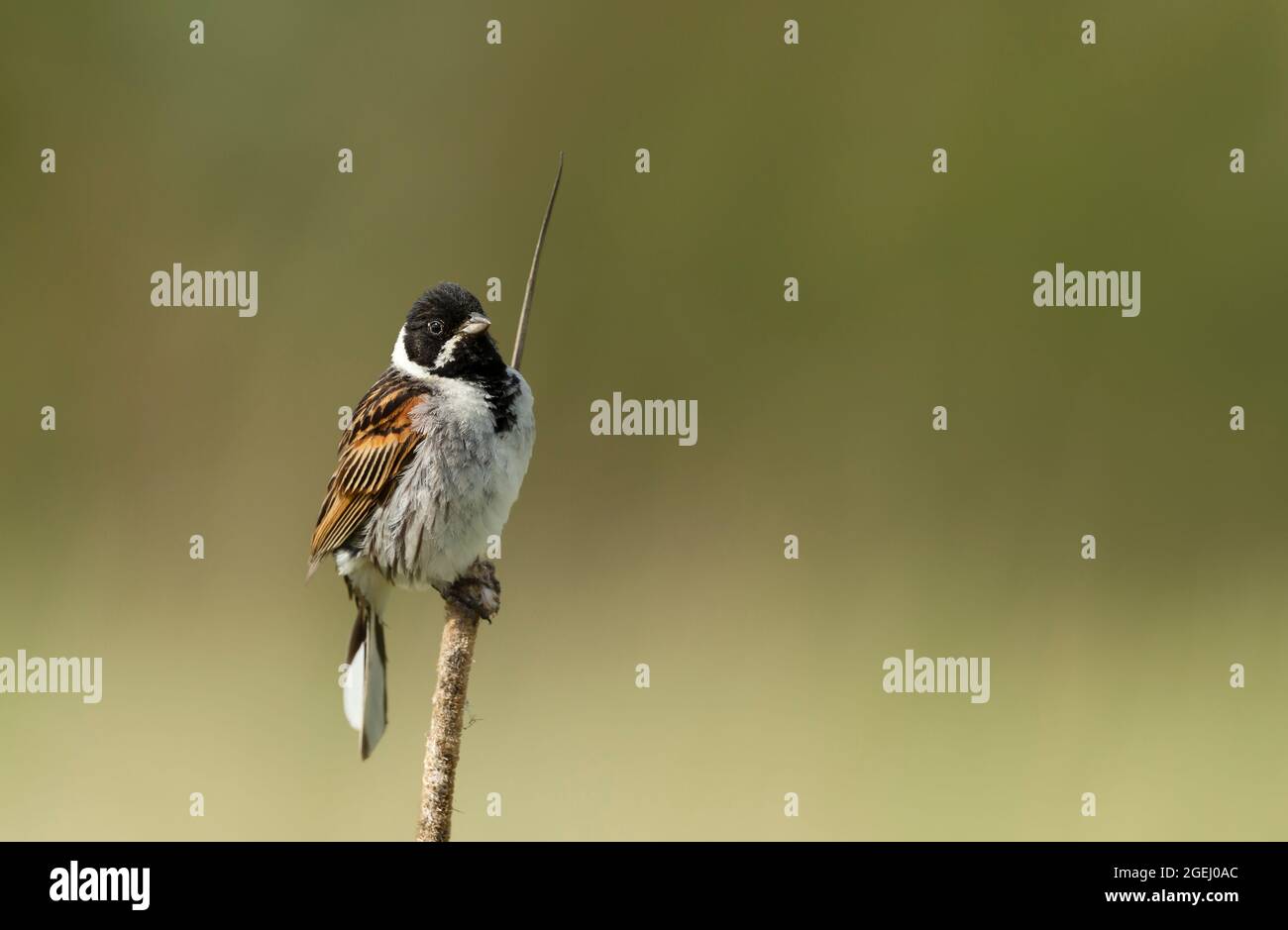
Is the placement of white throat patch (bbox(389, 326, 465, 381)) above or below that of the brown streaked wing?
above

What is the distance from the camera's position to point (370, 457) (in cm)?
417

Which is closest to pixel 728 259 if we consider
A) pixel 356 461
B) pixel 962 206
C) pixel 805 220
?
pixel 805 220

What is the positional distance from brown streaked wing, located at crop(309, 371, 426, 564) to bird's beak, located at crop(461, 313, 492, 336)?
299 millimetres

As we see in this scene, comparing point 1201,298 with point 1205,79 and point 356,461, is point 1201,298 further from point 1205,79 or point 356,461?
point 356,461

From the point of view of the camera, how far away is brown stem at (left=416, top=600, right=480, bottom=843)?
2.68 metres

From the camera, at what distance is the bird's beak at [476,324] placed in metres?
3.84

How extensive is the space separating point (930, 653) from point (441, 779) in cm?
636

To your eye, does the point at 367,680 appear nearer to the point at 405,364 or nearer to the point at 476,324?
the point at 405,364

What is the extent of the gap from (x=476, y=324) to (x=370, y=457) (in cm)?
62
